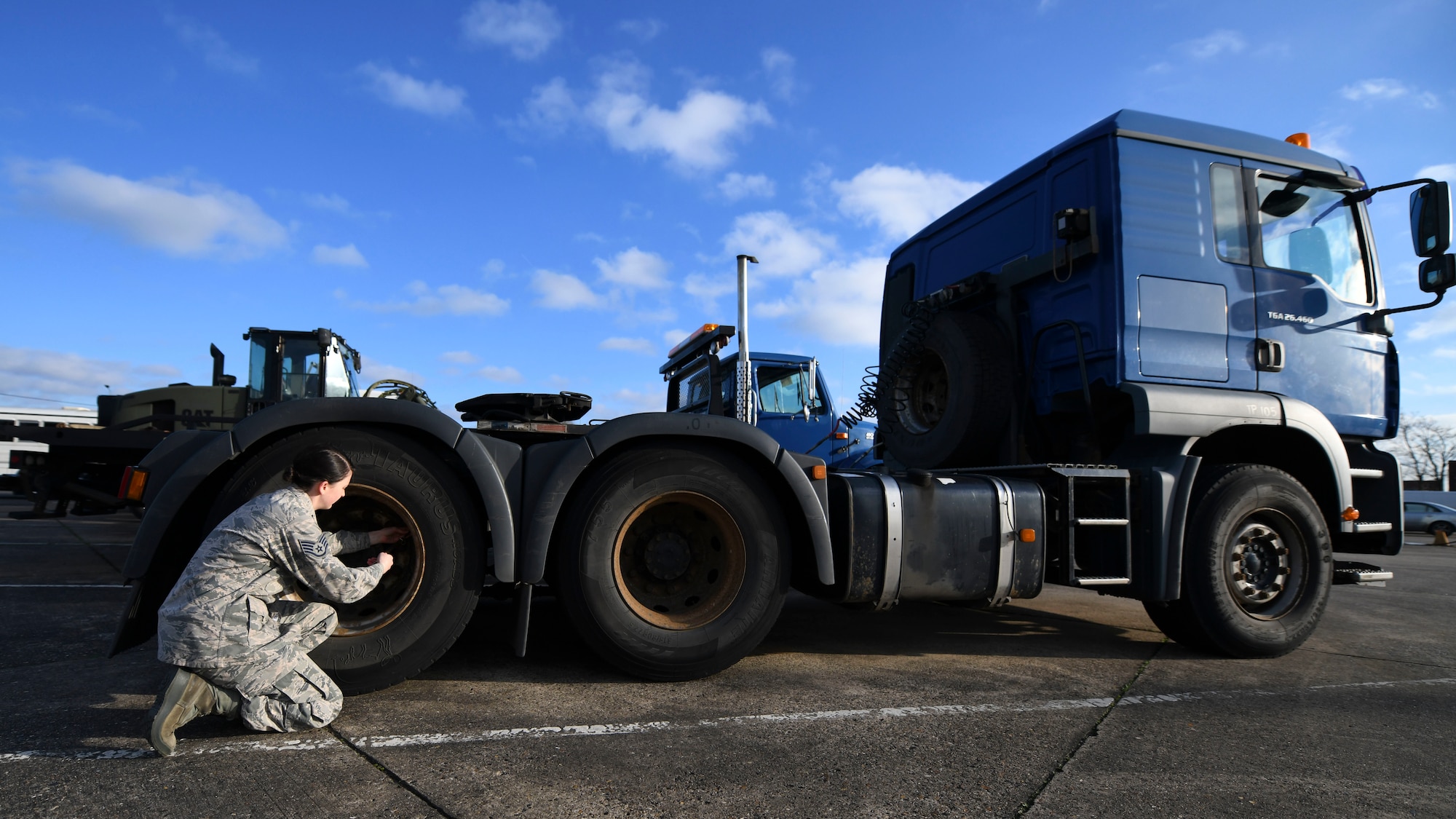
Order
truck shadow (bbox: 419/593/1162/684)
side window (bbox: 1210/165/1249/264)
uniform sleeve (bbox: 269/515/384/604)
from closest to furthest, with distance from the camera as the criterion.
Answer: uniform sleeve (bbox: 269/515/384/604)
truck shadow (bbox: 419/593/1162/684)
side window (bbox: 1210/165/1249/264)

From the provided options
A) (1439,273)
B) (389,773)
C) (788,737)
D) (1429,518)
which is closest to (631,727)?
(788,737)

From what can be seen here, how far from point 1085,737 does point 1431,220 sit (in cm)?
421

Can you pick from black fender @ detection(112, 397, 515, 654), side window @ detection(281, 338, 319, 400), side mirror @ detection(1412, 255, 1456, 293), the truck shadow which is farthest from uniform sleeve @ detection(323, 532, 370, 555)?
Answer: side window @ detection(281, 338, 319, 400)

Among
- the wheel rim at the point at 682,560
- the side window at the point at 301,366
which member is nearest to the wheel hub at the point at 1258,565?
the wheel rim at the point at 682,560

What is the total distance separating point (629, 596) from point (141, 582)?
81.6 inches

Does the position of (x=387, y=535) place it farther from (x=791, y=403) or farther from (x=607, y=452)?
(x=791, y=403)

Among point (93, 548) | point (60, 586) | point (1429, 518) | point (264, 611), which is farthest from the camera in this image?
point (1429, 518)

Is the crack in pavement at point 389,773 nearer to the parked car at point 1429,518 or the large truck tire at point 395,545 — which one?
the large truck tire at point 395,545

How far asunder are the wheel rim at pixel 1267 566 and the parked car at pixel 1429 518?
22.1 m

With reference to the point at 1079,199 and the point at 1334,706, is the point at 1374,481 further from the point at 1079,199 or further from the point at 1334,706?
the point at 1079,199

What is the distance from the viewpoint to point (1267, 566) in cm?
494

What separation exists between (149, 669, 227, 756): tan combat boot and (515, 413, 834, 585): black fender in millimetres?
1190

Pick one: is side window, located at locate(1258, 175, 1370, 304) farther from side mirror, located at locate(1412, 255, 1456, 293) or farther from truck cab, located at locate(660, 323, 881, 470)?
truck cab, located at locate(660, 323, 881, 470)

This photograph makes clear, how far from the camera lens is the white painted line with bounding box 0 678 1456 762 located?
2756 millimetres
